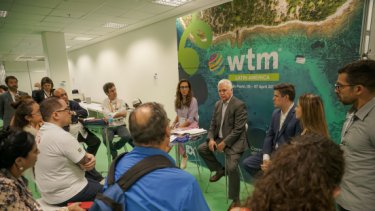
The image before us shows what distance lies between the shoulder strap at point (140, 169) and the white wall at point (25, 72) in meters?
15.8

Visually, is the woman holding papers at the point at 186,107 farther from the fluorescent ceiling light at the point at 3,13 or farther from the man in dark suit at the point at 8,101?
the fluorescent ceiling light at the point at 3,13

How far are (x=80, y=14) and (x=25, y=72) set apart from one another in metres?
11.9

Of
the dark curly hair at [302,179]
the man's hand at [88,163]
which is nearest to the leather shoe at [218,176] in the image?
the man's hand at [88,163]

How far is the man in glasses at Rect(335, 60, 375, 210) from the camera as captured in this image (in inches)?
55.9

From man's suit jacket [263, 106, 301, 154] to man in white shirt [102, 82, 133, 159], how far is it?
7.10 feet

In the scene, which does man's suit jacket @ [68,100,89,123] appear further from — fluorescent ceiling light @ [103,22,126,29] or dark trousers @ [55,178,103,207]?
fluorescent ceiling light @ [103,22,126,29]

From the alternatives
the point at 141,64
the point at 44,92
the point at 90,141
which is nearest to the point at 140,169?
the point at 90,141

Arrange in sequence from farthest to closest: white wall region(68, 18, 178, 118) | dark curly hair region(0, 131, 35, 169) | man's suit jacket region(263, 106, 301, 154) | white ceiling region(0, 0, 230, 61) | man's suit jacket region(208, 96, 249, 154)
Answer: white wall region(68, 18, 178, 118) < white ceiling region(0, 0, 230, 61) < man's suit jacket region(208, 96, 249, 154) < man's suit jacket region(263, 106, 301, 154) < dark curly hair region(0, 131, 35, 169)

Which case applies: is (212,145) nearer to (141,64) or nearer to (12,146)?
(12,146)

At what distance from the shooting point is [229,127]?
2.78m

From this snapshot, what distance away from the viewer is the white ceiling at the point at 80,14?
421cm

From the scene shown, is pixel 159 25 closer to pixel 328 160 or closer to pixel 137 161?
pixel 137 161

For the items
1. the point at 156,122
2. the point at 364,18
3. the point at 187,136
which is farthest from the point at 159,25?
the point at 156,122

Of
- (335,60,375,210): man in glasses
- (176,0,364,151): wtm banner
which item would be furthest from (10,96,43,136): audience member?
(335,60,375,210): man in glasses
